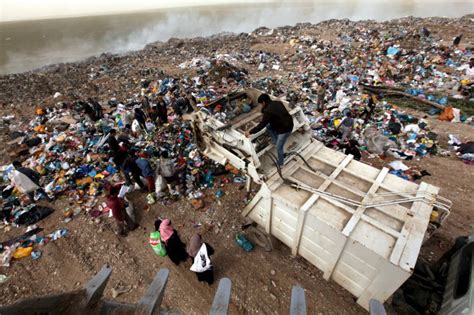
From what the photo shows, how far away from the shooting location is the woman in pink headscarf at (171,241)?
11.9ft

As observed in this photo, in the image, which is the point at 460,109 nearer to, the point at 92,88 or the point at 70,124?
the point at 70,124

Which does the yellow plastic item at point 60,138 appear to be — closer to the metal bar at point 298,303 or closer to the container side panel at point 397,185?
the metal bar at point 298,303

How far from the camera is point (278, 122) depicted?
3723 mm

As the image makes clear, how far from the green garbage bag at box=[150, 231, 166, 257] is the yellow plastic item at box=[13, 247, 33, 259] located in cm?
251

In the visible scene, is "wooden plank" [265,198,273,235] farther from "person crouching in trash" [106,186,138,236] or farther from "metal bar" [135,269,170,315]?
"person crouching in trash" [106,186,138,236]

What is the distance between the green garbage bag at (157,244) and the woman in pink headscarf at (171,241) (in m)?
0.12

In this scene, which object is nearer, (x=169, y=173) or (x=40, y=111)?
(x=169, y=173)

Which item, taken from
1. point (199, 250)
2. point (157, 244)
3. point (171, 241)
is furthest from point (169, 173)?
point (199, 250)

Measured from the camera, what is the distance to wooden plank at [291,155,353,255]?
2.98 meters

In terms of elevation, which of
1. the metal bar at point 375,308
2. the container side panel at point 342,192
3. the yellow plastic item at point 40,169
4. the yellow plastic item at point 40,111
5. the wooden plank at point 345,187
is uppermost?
the metal bar at point 375,308

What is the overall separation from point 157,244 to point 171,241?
48 cm

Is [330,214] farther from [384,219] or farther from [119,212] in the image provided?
[119,212]

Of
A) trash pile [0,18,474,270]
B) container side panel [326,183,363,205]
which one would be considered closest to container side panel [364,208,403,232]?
container side panel [326,183,363,205]

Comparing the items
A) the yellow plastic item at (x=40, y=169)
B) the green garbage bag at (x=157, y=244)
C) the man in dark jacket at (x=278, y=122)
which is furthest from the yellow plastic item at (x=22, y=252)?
the man in dark jacket at (x=278, y=122)
